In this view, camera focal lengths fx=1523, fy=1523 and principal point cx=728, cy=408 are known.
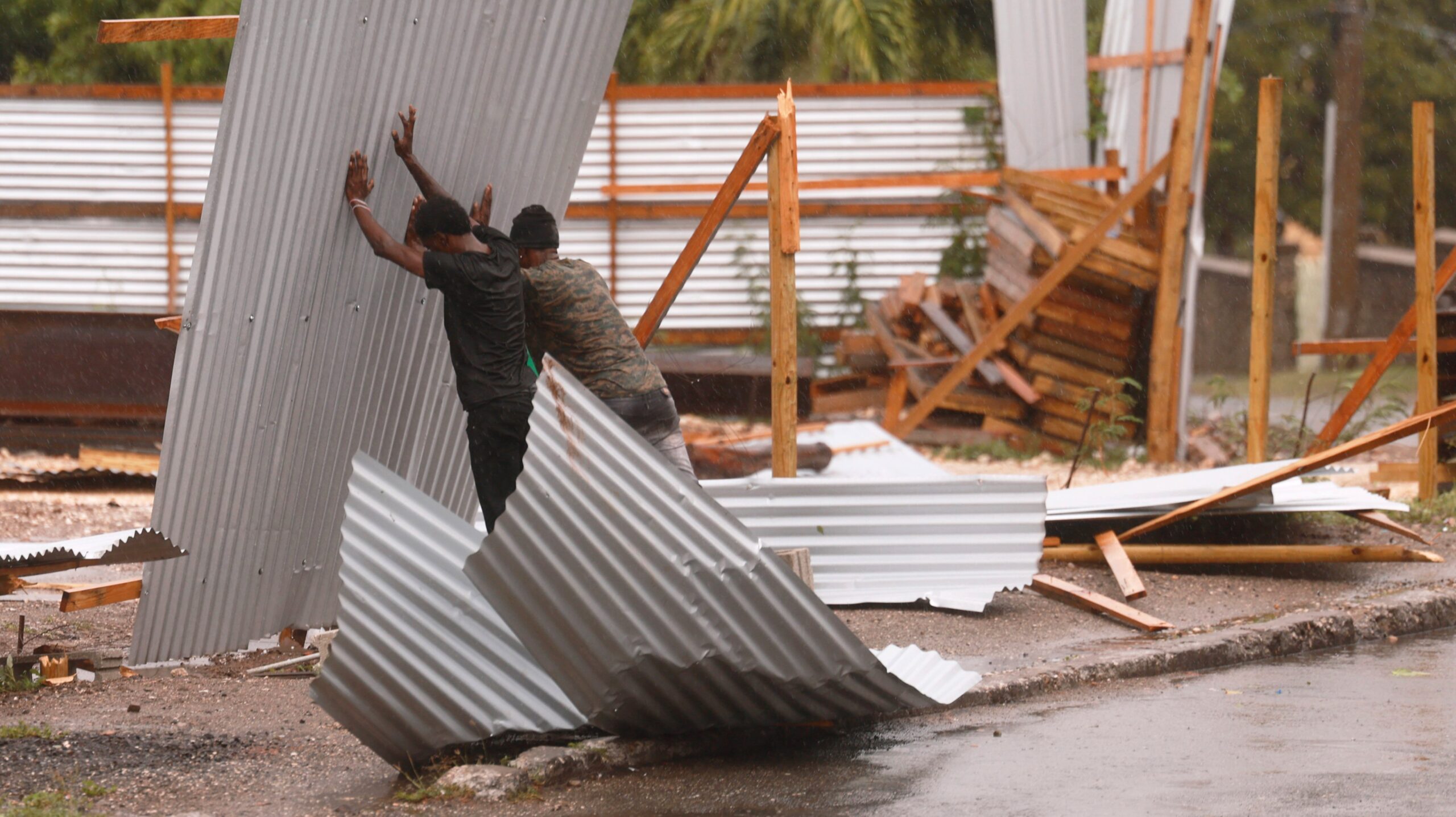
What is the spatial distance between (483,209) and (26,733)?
8.23ft

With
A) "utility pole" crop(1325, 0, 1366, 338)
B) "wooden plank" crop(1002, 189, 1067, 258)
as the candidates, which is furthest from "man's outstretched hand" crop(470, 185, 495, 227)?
"utility pole" crop(1325, 0, 1366, 338)

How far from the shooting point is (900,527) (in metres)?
7.00

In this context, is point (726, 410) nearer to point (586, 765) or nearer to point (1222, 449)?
point (1222, 449)

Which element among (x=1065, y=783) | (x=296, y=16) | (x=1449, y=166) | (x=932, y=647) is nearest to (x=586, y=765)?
(x=1065, y=783)

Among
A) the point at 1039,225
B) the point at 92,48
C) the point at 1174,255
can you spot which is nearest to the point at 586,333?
the point at 1174,255

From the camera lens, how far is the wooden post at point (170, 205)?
1485cm

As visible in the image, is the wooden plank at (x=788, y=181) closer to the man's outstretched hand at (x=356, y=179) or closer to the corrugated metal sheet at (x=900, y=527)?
the corrugated metal sheet at (x=900, y=527)

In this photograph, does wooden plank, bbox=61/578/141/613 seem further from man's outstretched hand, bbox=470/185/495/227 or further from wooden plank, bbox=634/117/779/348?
wooden plank, bbox=634/117/779/348

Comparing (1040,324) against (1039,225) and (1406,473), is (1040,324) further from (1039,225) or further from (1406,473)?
(1406,473)

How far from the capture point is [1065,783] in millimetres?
4457

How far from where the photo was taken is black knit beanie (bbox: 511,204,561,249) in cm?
552

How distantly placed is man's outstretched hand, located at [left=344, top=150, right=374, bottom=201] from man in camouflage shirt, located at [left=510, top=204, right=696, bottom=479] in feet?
1.85

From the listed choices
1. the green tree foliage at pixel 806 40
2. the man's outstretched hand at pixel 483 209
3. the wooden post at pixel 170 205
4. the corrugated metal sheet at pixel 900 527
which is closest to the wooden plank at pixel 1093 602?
the corrugated metal sheet at pixel 900 527

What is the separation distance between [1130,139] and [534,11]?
9.28 meters
